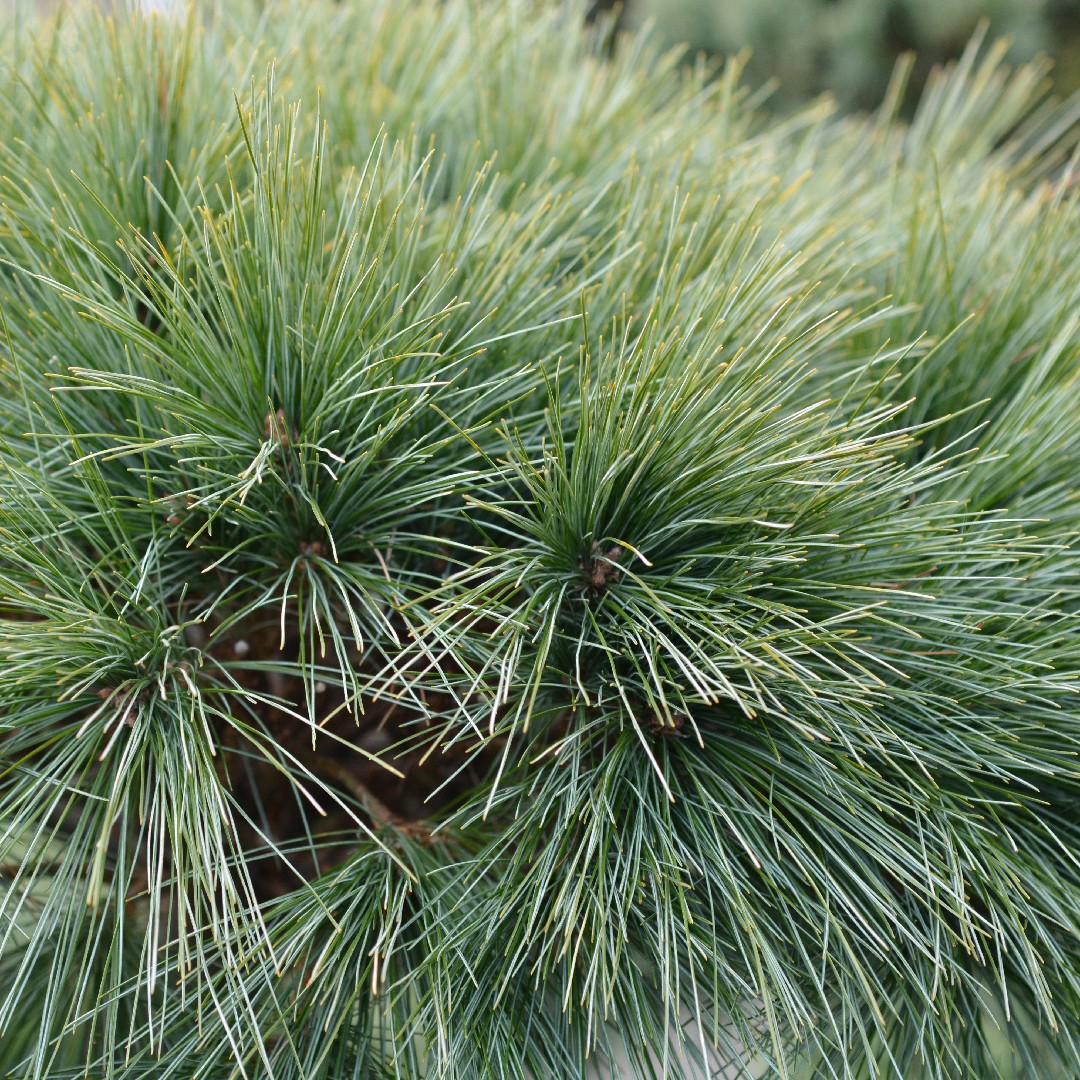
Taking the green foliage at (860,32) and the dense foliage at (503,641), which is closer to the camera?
the dense foliage at (503,641)

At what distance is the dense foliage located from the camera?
0.39 m

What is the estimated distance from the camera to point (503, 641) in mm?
390

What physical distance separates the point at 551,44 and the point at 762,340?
17.4 inches

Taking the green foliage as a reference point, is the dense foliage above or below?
below

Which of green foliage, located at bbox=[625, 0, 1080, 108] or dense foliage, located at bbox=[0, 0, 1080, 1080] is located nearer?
dense foliage, located at bbox=[0, 0, 1080, 1080]

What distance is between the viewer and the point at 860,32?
1560 millimetres

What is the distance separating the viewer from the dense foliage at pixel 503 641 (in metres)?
0.39

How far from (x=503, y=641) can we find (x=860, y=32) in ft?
5.11

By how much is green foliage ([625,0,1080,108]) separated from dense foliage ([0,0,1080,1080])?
1.28 meters

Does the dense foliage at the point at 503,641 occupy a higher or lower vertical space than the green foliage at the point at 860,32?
lower

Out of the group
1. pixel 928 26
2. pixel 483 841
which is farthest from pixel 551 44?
pixel 928 26

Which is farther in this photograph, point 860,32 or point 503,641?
point 860,32

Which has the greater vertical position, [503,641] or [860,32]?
[860,32]

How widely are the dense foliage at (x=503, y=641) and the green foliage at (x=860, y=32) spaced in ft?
4.20
